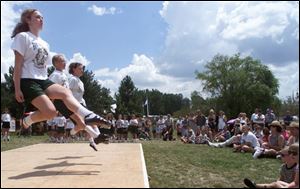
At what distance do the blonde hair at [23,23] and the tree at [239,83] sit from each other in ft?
184

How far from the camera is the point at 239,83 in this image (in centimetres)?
6288

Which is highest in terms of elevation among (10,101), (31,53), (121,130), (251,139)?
(10,101)

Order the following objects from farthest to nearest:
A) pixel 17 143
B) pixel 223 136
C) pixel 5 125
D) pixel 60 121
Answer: pixel 5 125 < pixel 60 121 < pixel 223 136 < pixel 17 143

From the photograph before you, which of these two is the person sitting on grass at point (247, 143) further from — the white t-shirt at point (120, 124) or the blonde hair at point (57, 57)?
the white t-shirt at point (120, 124)

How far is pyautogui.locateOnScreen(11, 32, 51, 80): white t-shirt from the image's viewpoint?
534 centimetres

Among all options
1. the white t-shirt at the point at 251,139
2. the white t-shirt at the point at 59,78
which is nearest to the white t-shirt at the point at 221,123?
the white t-shirt at the point at 251,139

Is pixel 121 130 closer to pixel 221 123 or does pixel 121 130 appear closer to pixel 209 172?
pixel 221 123

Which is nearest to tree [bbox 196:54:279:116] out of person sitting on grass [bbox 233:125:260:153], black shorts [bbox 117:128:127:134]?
black shorts [bbox 117:128:127:134]

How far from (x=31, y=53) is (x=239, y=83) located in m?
59.4

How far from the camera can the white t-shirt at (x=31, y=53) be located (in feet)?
17.5

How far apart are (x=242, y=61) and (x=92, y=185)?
64900 millimetres

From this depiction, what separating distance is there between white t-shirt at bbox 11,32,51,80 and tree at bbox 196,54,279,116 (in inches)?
2211

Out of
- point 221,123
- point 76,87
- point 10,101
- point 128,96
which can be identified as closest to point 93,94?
point 10,101

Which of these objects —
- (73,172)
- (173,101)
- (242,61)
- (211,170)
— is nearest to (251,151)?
(211,170)
